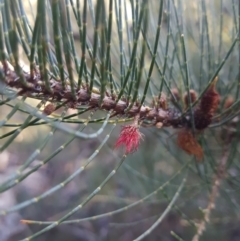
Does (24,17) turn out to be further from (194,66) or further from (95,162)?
(95,162)

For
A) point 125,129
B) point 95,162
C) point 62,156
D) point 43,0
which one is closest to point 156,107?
point 125,129

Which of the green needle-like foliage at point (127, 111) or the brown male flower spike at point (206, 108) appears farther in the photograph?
the brown male flower spike at point (206, 108)

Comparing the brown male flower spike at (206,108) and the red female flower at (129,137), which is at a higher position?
A: the red female flower at (129,137)

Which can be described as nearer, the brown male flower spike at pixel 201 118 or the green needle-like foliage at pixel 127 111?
the green needle-like foliage at pixel 127 111

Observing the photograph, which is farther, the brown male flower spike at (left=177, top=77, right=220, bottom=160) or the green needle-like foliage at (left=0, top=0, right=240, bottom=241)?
the brown male flower spike at (left=177, top=77, right=220, bottom=160)

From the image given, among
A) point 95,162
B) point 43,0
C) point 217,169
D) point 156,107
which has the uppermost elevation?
point 43,0

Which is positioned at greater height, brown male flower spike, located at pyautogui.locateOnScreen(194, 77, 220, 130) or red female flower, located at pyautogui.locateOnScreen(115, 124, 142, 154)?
red female flower, located at pyautogui.locateOnScreen(115, 124, 142, 154)

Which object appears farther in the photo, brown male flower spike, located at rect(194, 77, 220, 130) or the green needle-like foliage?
brown male flower spike, located at rect(194, 77, 220, 130)

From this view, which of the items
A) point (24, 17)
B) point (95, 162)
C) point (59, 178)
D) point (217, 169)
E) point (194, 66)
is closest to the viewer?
point (24, 17)
